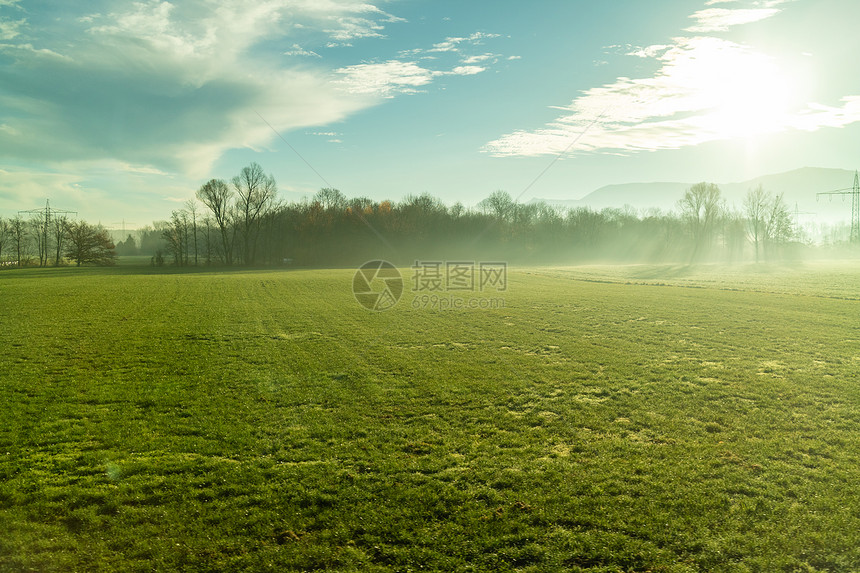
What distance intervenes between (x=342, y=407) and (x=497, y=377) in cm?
531

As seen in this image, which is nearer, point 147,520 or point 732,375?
point 147,520

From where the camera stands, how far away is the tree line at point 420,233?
319ft

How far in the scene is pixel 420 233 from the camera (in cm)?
11569

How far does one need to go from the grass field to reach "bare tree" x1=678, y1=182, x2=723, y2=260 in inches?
3981

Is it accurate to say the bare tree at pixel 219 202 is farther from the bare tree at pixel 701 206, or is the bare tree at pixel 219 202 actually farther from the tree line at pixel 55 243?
the bare tree at pixel 701 206

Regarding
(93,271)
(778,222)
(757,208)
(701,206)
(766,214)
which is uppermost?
(701,206)

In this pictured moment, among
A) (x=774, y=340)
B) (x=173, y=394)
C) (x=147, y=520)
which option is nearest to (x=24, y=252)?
(x=173, y=394)

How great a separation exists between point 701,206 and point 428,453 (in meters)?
122

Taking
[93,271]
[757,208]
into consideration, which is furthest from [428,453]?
[757,208]

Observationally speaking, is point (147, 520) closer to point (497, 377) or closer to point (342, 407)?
point (342, 407)

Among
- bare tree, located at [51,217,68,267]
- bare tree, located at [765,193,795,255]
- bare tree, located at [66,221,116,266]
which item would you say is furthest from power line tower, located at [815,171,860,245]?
bare tree, located at [51,217,68,267]

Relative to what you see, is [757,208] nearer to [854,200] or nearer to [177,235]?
[854,200]

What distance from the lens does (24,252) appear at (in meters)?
95.8

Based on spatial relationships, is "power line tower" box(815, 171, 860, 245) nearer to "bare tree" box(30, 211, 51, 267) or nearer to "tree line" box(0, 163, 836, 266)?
"tree line" box(0, 163, 836, 266)
